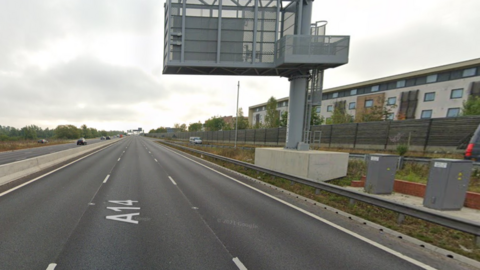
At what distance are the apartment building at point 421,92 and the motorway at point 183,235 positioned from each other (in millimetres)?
42700

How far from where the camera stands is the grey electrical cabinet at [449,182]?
6.18 m

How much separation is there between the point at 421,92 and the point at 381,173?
153 feet

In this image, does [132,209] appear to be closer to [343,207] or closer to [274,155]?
[343,207]

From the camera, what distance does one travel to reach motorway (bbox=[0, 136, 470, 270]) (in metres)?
3.53

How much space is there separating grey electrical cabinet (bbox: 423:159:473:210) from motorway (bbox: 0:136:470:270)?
3069mm

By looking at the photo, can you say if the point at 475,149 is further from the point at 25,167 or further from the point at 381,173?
the point at 25,167

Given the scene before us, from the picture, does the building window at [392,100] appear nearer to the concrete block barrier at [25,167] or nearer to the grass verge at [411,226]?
the grass verge at [411,226]

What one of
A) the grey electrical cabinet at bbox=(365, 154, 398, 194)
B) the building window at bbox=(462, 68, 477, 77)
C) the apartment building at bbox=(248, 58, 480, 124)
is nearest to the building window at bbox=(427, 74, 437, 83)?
the apartment building at bbox=(248, 58, 480, 124)

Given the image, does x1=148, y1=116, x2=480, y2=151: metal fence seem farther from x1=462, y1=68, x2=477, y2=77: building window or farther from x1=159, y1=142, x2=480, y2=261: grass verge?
x1=462, y1=68, x2=477, y2=77: building window

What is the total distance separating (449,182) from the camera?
20.4ft

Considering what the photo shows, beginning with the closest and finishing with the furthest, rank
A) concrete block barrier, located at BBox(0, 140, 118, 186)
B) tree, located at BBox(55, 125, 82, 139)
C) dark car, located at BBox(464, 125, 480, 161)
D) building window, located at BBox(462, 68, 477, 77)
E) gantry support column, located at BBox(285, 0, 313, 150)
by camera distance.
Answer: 1. concrete block barrier, located at BBox(0, 140, 118, 186)
2. dark car, located at BBox(464, 125, 480, 161)
3. gantry support column, located at BBox(285, 0, 313, 150)
4. building window, located at BBox(462, 68, 477, 77)
5. tree, located at BBox(55, 125, 82, 139)

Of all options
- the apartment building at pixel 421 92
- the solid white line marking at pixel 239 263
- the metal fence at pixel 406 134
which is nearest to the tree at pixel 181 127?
the apartment building at pixel 421 92

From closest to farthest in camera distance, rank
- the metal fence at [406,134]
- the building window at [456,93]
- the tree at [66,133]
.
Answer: the metal fence at [406,134], the building window at [456,93], the tree at [66,133]

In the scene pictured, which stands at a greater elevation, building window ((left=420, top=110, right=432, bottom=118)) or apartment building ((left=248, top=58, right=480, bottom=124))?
apartment building ((left=248, top=58, right=480, bottom=124))
